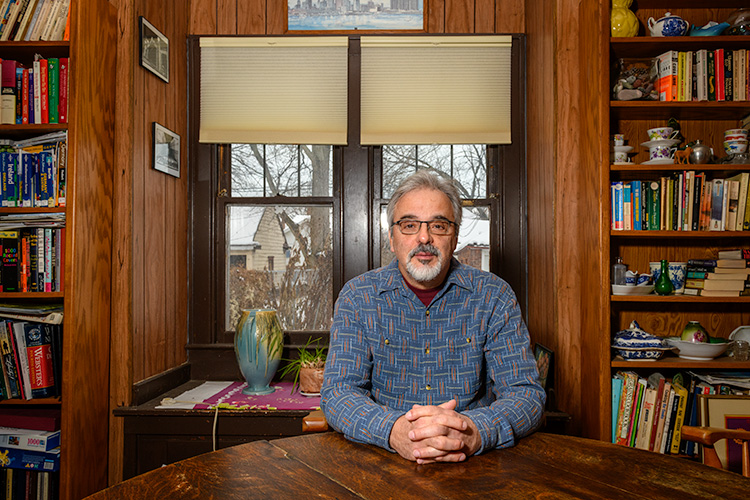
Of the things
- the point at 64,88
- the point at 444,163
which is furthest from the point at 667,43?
the point at 64,88

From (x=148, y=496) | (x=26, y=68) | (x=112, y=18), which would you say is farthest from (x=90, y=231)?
(x=148, y=496)

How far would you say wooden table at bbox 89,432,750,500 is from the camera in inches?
43.6

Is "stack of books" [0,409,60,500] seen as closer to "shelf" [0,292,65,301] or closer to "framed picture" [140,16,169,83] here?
"shelf" [0,292,65,301]

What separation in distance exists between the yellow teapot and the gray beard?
4.48 ft

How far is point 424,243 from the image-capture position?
184 cm

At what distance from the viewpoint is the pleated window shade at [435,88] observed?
304 centimetres

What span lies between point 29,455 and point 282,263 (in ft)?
4.69

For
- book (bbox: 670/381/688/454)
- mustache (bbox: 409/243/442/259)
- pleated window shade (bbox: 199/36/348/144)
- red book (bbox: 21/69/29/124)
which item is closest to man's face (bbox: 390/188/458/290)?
mustache (bbox: 409/243/442/259)

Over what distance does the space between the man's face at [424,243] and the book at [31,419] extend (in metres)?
1.55

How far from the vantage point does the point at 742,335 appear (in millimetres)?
2533

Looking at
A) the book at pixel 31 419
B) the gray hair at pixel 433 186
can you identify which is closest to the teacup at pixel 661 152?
the gray hair at pixel 433 186

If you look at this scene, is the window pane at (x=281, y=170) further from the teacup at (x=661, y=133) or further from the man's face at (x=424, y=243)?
the teacup at (x=661, y=133)

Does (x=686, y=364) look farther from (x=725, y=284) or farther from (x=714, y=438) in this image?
(x=714, y=438)

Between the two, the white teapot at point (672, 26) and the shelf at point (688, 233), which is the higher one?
the white teapot at point (672, 26)
